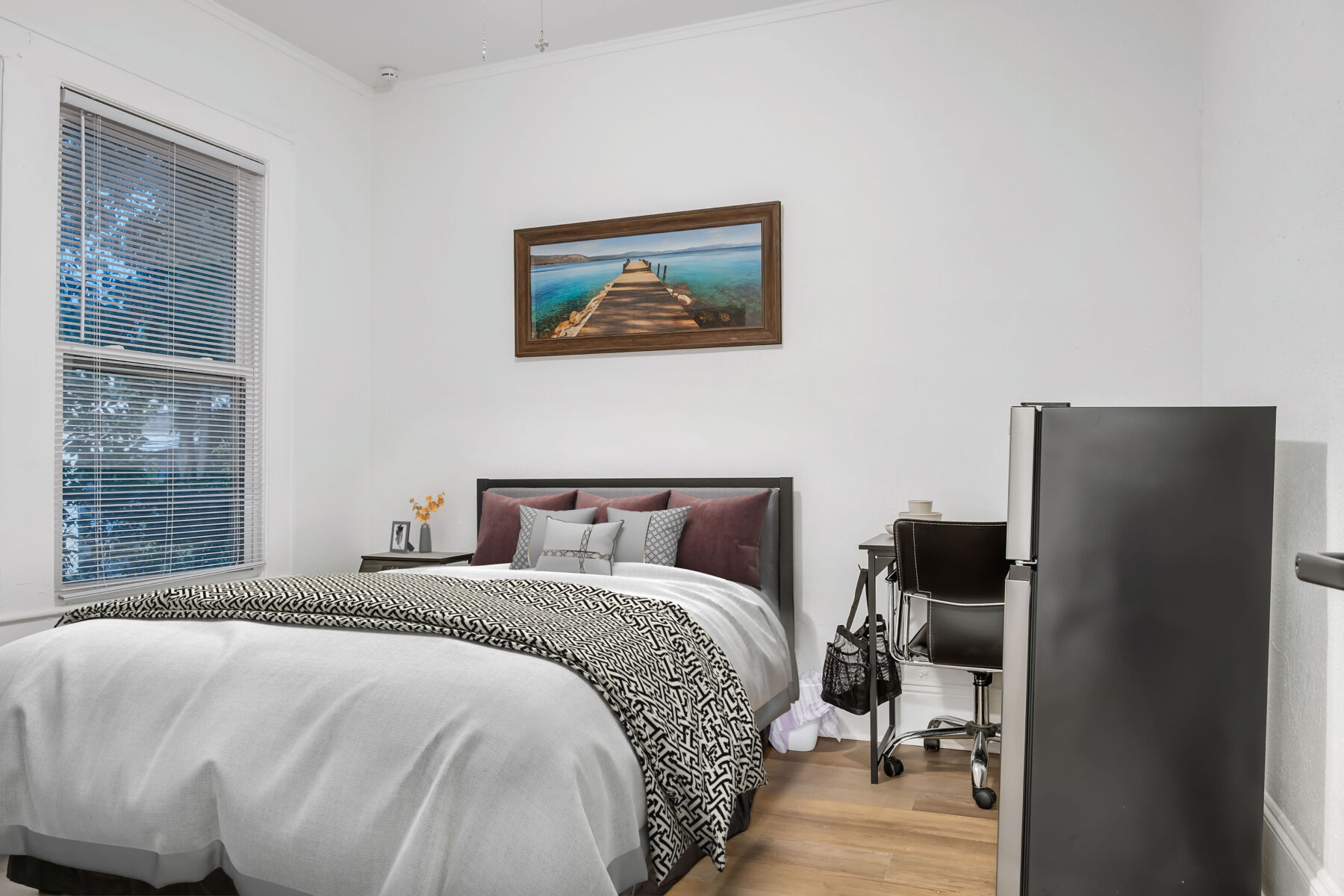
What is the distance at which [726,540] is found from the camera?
353cm

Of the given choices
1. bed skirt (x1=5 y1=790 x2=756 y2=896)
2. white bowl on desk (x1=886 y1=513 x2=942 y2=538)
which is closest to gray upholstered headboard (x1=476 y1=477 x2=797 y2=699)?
white bowl on desk (x1=886 y1=513 x2=942 y2=538)

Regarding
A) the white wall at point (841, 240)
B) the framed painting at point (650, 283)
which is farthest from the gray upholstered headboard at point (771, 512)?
the framed painting at point (650, 283)

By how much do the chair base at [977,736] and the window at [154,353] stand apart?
9.56ft

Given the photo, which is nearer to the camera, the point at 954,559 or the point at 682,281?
the point at 954,559

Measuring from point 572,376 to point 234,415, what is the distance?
1.54 metres

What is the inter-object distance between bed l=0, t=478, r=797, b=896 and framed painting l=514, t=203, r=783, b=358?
224 cm

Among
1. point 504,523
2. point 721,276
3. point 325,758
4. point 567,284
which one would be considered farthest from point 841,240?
Answer: point 325,758

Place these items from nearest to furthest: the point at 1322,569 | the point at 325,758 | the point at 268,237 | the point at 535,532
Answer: the point at 1322,569 < the point at 325,758 < the point at 535,532 < the point at 268,237

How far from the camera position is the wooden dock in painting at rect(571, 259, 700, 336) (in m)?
4.03

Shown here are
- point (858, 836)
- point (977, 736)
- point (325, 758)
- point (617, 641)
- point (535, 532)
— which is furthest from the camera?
point (535, 532)

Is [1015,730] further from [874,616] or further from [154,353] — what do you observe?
[154,353]

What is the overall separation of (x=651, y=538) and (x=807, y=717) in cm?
96

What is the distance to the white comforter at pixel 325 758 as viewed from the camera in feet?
5.47

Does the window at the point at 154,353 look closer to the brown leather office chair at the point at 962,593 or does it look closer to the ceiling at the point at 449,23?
the ceiling at the point at 449,23
